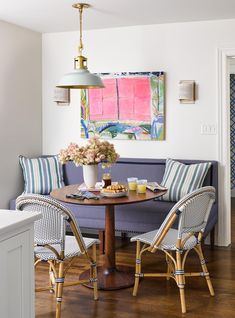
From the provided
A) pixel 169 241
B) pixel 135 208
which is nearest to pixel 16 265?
pixel 169 241

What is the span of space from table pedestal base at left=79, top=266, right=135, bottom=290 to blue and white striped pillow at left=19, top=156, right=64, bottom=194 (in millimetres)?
1445

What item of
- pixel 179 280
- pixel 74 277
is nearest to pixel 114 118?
pixel 74 277

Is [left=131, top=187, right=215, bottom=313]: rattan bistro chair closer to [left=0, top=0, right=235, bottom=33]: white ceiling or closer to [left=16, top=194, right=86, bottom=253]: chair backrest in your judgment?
[left=16, top=194, right=86, bottom=253]: chair backrest

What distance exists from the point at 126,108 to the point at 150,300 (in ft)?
7.76

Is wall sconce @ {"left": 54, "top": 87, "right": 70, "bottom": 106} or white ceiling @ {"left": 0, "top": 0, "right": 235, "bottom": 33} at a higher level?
white ceiling @ {"left": 0, "top": 0, "right": 235, "bottom": 33}

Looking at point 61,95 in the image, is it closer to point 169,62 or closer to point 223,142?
point 169,62

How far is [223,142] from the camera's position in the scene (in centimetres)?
484

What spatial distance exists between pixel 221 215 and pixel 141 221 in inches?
36.5

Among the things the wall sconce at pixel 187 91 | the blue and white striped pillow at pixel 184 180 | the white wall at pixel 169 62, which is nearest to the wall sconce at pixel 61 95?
the white wall at pixel 169 62

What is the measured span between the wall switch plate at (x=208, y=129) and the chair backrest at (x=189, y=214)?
1.55 m

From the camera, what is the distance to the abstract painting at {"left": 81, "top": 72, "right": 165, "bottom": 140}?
199 inches

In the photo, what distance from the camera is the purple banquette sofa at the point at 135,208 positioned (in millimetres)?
4477

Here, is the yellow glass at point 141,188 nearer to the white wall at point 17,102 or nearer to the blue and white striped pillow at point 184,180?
the blue and white striped pillow at point 184,180

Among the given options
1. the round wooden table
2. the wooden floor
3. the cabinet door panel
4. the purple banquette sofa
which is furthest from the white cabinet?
the purple banquette sofa
